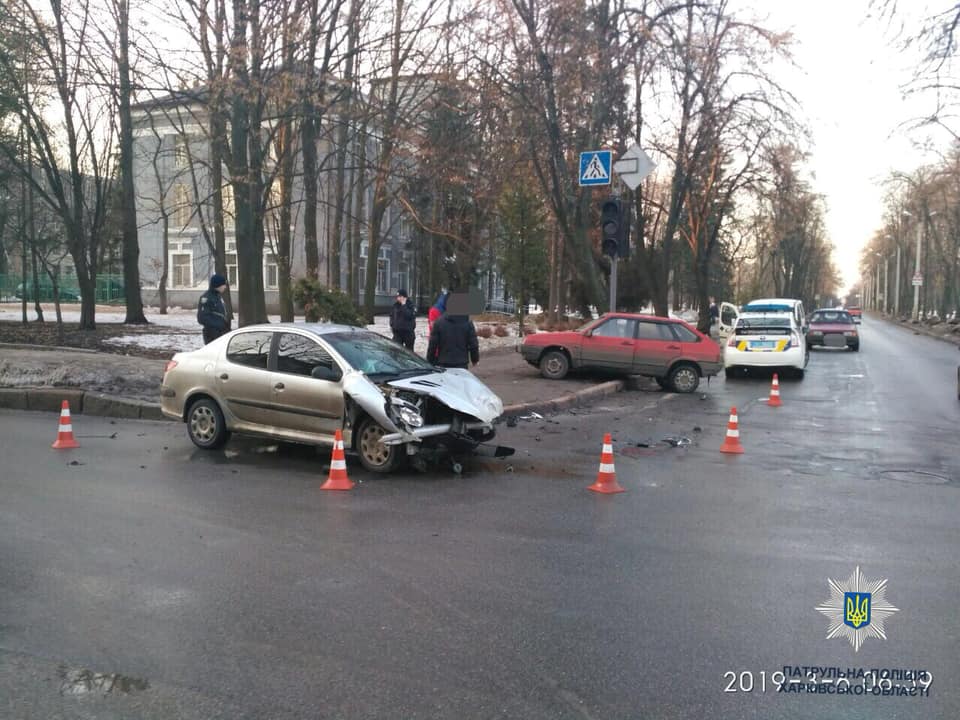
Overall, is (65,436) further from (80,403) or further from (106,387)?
(106,387)

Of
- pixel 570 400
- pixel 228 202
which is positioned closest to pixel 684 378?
pixel 570 400

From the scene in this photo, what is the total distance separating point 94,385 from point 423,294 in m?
41.4

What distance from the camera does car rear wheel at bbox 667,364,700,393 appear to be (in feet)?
53.7

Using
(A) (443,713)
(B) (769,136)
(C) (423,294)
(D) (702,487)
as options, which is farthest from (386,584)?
(C) (423,294)

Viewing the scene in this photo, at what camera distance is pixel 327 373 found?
8367 mm

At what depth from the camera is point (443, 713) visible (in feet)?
11.3

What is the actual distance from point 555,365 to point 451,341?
632 cm

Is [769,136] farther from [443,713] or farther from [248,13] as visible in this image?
[443,713]

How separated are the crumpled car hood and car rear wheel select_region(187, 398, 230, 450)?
7.50 ft

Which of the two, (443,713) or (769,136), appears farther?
(769,136)

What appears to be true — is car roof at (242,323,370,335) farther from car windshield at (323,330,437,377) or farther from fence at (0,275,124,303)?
fence at (0,275,124,303)

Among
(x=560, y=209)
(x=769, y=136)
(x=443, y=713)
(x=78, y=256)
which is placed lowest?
(x=443, y=713)

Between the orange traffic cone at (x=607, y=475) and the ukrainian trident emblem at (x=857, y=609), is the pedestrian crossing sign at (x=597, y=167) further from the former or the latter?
the ukrainian trident emblem at (x=857, y=609)

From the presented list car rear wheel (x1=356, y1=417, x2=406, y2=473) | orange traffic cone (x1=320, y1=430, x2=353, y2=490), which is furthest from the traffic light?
orange traffic cone (x1=320, y1=430, x2=353, y2=490)
